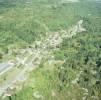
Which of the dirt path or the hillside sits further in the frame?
the dirt path

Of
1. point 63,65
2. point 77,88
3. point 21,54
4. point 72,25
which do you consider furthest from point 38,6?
point 77,88

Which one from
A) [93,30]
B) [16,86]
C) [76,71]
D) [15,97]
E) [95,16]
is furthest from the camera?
[95,16]

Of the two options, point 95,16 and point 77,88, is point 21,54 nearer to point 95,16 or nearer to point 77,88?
point 77,88

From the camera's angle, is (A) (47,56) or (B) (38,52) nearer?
(A) (47,56)

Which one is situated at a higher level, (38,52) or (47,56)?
(47,56)

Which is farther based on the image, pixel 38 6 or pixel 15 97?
pixel 38 6

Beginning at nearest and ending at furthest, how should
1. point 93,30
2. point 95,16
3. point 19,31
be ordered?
1. point 19,31
2. point 93,30
3. point 95,16

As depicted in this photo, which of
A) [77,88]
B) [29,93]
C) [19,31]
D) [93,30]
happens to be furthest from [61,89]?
[93,30]

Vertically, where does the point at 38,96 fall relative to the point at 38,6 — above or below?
below

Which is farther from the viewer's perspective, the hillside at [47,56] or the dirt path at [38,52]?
the dirt path at [38,52]

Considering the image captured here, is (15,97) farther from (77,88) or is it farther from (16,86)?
(77,88)
